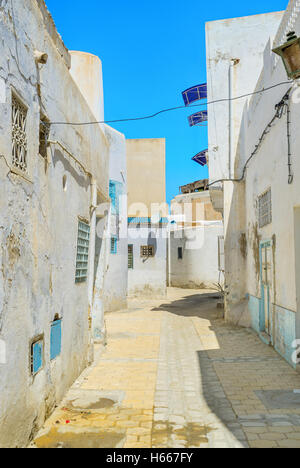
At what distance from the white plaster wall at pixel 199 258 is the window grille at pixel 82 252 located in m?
19.9

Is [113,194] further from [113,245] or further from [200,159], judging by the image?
[200,159]

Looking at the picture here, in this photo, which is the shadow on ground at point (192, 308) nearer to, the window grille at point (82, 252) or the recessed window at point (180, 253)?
the recessed window at point (180, 253)

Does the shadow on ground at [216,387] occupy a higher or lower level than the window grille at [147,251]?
lower

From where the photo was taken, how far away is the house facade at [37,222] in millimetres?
3785

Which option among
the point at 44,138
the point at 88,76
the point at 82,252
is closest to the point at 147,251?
the point at 88,76

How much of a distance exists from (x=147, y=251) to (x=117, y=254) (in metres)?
3.97

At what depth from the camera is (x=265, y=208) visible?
9977mm

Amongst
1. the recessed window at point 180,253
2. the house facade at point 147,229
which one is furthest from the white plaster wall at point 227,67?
the recessed window at point 180,253

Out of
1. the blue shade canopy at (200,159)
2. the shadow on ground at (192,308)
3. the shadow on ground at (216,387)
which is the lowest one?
the shadow on ground at (216,387)

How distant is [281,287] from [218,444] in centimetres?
446

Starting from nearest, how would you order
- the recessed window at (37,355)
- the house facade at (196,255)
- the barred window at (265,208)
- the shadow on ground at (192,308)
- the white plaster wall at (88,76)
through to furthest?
the recessed window at (37,355) < the white plaster wall at (88,76) < the barred window at (265,208) < the shadow on ground at (192,308) < the house facade at (196,255)

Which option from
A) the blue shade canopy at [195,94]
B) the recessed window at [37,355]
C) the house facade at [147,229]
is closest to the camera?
the recessed window at [37,355]

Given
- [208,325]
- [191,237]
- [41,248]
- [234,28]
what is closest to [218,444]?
[41,248]
